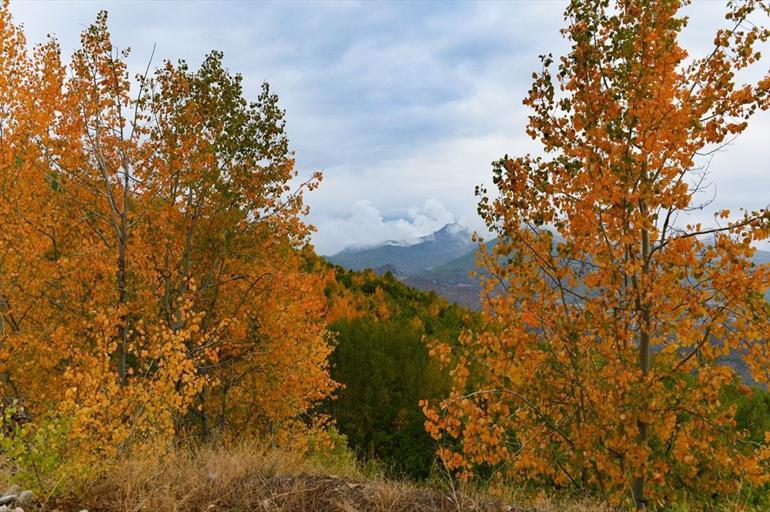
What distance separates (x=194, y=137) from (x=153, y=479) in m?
8.59

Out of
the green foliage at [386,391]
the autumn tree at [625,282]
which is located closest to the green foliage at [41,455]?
the autumn tree at [625,282]

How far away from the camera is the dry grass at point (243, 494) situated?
5051 mm

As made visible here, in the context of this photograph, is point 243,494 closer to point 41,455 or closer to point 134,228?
point 41,455

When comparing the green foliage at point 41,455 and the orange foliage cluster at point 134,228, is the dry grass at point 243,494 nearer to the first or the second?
the green foliage at point 41,455

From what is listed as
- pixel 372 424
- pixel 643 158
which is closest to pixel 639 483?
pixel 643 158

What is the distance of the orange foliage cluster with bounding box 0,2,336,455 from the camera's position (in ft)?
37.3

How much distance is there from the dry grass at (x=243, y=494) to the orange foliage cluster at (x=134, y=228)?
5.15 metres

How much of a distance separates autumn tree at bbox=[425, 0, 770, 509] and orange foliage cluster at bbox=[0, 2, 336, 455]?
6.33 m

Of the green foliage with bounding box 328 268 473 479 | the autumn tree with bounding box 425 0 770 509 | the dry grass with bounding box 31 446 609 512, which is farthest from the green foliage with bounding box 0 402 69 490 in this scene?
the green foliage with bounding box 328 268 473 479

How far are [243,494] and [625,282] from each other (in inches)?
190

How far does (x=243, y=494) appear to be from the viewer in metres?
5.38

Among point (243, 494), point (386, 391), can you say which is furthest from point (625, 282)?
point (386, 391)

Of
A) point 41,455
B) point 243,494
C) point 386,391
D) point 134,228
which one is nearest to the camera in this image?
point 41,455

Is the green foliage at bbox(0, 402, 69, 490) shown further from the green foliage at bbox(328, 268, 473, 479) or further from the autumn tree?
the green foliage at bbox(328, 268, 473, 479)
